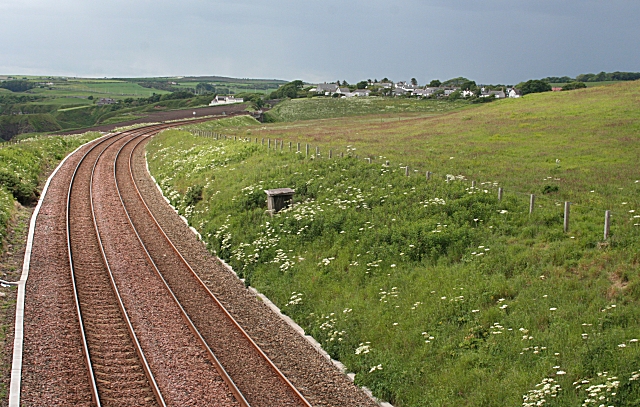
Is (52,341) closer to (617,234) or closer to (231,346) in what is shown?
(231,346)

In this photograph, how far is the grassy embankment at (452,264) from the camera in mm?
12781

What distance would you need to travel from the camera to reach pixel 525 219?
19.6m

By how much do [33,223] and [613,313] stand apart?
24.9 meters

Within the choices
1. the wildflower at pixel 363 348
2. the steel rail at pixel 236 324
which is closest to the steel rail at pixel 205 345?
the steel rail at pixel 236 324

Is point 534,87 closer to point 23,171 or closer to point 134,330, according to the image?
point 23,171

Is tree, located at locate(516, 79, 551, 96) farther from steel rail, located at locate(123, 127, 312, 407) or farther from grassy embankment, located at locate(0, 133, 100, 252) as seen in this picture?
steel rail, located at locate(123, 127, 312, 407)

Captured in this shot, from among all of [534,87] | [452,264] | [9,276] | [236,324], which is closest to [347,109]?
[534,87]

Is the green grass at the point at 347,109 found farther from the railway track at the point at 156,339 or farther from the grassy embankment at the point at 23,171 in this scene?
the railway track at the point at 156,339

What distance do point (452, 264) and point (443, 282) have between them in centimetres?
127

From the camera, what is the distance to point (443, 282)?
1717 cm

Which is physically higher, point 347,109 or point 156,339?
point 347,109

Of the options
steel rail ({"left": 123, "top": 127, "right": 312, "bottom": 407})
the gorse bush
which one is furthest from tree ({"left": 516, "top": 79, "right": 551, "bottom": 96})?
steel rail ({"left": 123, "top": 127, "right": 312, "bottom": 407})

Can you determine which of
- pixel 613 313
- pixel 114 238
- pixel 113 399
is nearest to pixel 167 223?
pixel 114 238

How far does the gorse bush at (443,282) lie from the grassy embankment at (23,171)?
9668mm
